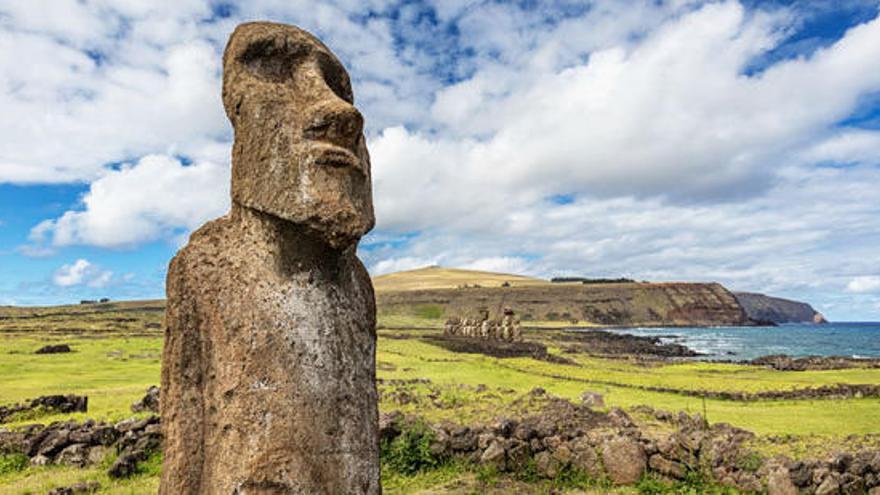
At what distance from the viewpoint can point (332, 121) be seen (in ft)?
13.9

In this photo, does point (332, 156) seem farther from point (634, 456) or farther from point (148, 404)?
point (148, 404)

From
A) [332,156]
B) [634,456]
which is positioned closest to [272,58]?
[332,156]

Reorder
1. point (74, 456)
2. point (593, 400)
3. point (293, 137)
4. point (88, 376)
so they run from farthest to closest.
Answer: point (88, 376) → point (593, 400) → point (74, 456) → point (293, 137)

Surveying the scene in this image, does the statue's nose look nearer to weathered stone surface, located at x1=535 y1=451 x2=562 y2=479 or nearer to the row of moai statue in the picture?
weathered stone surface, located at x1=535 y1=451 x2=562 y2=479

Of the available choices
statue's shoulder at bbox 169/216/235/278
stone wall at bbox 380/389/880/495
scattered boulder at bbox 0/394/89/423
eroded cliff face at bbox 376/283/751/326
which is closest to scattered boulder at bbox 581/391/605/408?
stone wall at bbox 380/389/880/495

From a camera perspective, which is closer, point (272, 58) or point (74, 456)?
point (272, 58)

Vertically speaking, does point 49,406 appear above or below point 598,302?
below

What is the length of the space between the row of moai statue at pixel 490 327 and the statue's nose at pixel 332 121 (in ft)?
122

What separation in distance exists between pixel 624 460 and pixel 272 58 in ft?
24.5

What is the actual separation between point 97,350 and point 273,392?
107ft

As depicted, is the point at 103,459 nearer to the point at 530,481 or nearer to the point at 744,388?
the point at 530,481

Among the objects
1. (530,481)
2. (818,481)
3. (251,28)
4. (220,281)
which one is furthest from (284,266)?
(818,481)

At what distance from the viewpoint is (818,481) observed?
8570 millimetres

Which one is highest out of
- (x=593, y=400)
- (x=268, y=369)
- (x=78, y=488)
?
(x=268, y=369)
